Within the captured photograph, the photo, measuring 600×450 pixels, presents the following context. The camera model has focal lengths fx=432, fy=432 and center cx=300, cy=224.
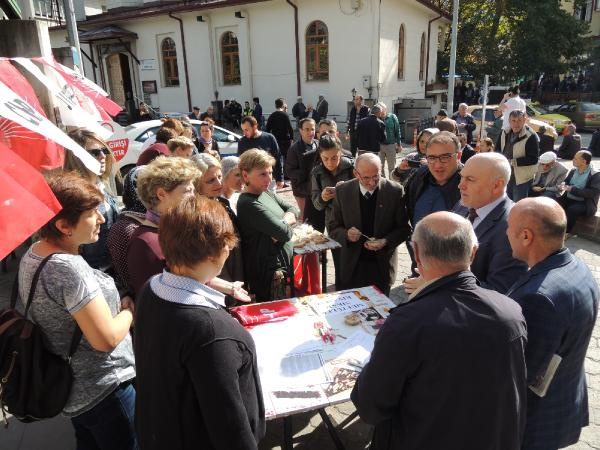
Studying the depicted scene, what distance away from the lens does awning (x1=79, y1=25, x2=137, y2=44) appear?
66.1ft

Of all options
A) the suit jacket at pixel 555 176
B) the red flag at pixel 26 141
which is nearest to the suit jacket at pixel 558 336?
the red flag at pixel 26 141

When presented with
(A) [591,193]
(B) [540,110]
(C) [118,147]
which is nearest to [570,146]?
(A) [591,193]

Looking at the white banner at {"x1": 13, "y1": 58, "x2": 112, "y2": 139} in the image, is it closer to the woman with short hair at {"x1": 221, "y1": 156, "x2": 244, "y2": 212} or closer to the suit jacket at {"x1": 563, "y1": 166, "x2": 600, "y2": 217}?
the woman with short hair at {"x1": 221, "y1": 156, "x2": 244, "y2": 212}

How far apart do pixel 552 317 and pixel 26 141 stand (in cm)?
342

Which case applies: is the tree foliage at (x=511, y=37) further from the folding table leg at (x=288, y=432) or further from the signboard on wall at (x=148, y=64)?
the folding table leg at (x=288, y=432)

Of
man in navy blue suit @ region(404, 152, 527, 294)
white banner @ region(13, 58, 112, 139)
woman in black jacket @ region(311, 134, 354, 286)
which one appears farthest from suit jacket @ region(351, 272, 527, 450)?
white banner @ region(13, 58, 112, 139)

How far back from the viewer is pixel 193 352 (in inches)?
55.7

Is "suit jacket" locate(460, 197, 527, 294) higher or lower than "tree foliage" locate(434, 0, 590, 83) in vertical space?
lower

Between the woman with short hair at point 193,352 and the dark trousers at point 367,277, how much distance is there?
2353 mm

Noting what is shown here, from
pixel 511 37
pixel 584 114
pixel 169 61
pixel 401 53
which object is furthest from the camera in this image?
pixel 511 37

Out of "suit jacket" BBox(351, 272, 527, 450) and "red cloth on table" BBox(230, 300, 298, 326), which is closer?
"suit jacket" BBox(351, 272, 527, 450)

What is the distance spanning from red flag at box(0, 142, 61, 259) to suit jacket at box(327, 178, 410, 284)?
105 inches

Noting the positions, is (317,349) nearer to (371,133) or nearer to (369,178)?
(369,178)

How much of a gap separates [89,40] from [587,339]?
2435 centimetres
